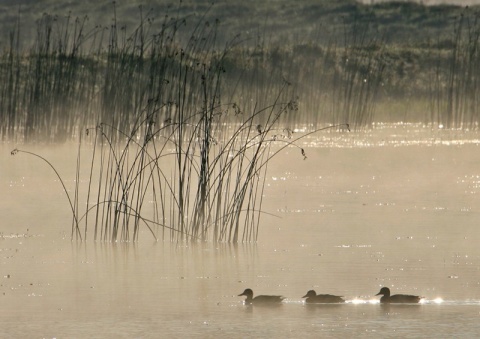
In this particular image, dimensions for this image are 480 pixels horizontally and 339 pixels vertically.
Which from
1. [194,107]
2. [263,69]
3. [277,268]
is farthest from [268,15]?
[277,268]

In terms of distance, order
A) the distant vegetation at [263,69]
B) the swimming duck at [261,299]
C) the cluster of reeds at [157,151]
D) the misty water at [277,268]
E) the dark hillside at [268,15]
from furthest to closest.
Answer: the dark hillside at [268,15] < the distant vegetation at [263,69] < the cluster of reeds at [157,151] < the swimming duck at [261,299] < the misty water at [277,268]

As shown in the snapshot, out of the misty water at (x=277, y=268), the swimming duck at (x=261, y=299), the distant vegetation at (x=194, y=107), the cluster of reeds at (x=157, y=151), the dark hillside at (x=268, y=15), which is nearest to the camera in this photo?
the misty water at (x=277, y=268)

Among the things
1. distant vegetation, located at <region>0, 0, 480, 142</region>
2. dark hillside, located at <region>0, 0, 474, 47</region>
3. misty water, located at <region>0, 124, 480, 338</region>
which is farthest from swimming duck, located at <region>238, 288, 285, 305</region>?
dark hillside, located at <region>0, 0, 474, 47</region>

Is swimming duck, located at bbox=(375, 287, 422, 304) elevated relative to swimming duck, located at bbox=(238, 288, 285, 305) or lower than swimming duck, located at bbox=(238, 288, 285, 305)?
elevated

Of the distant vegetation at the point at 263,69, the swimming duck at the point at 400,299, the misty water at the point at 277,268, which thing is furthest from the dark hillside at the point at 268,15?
the swimming duck at the point at 400,299

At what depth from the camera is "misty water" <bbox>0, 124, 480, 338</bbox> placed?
6.23m

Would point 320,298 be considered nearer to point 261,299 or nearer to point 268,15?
point 261,299

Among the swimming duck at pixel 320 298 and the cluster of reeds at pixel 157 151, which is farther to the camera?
the cluster of reeds at pixel 157 151

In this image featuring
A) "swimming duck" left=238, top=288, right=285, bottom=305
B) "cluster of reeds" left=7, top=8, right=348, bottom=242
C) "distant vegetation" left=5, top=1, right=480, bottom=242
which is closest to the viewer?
"swimming duck" left=238, top=288, right=285, bottom=305

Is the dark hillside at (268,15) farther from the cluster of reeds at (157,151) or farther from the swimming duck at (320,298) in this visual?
the swimming duck at (320,298)

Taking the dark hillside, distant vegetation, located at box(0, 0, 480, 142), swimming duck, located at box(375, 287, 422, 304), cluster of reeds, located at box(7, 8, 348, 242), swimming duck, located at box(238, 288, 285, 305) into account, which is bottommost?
swimming duck, located at box(238, 288, 285, 305)

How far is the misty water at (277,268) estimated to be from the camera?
6.23 m

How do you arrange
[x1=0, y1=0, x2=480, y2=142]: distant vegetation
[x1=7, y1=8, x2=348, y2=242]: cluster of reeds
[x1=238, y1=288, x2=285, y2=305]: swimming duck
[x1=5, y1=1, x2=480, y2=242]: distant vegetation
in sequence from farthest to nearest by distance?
1. [x1=0, y1=0, x2=480, y2=142]: distant vegetation
2. [x1=5, y1=1, x2=480, y2=242]: distant vegetation
3. [x1=7, y1=8, x2=348, y2=242]: cluster of reeds
4. [x1=238, y1=288, x2=285, y2=305]: swimming duck

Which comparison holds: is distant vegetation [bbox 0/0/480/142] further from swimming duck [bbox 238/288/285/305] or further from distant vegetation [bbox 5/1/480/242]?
swimming duck [bbox 238/288/285/305]
